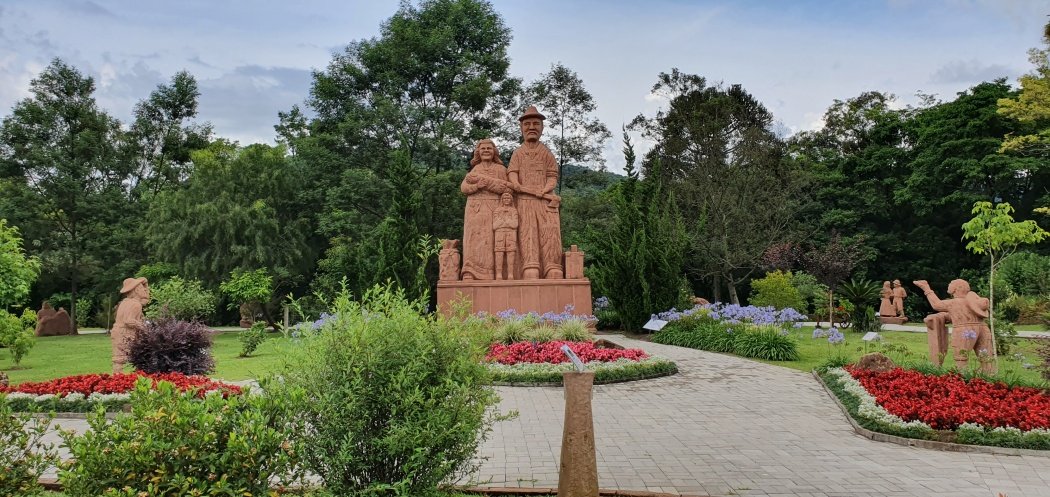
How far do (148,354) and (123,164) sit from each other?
81.8 feet

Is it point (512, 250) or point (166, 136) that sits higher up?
point (166, 136)

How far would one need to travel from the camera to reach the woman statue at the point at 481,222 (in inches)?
628

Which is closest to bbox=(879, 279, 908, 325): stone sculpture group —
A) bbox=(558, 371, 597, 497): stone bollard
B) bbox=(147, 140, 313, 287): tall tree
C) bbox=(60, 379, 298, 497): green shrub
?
bbox=(147, 140, 313, 287): tall tree

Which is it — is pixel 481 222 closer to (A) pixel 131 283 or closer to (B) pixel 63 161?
(A) pixel 131 283

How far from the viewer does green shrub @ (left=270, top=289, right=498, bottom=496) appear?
11.2 feet

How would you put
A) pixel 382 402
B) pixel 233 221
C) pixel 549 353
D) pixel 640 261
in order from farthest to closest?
1. pixel 233 221
2. pixel 640 261
3. pixel 549 353
4. pixel 382 402

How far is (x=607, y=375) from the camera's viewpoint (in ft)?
31.8

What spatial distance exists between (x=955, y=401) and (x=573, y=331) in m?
6.81

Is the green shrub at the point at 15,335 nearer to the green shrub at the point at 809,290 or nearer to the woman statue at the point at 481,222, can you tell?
the woman statue at the point at 481,222

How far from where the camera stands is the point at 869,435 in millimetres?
6320

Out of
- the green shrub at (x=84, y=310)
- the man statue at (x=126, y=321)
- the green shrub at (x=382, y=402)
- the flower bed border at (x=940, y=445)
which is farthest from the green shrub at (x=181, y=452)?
the green shrub at (x=84, y=310)

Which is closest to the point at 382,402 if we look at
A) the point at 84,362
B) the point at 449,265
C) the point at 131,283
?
the point at 131,283

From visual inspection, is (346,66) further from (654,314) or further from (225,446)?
(225,446)

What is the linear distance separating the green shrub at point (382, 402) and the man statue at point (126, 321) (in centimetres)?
763
